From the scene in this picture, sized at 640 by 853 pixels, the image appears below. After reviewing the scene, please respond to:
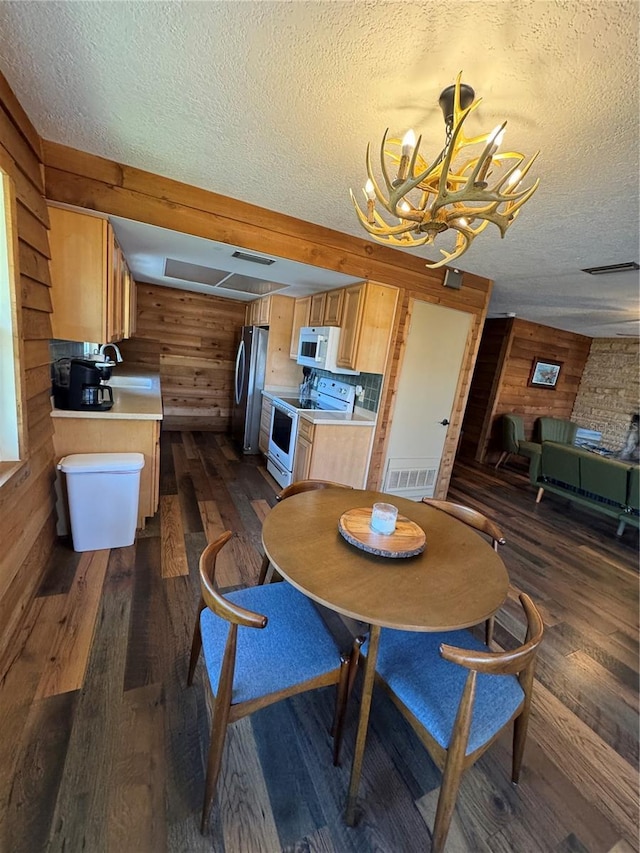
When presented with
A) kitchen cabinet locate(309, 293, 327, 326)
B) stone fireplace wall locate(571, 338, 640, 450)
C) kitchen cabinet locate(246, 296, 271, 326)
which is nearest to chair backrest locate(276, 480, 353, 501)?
kitchen cabinet locate(309, 293, 327, 326)

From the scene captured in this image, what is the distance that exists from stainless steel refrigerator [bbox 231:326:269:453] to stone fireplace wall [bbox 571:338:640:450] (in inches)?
237

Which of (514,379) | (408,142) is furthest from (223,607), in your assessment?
(514,379)

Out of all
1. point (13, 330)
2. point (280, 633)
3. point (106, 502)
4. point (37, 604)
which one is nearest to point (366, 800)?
point (280, 633)

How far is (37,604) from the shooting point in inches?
71.2

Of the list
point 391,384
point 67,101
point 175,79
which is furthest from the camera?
point 391,384

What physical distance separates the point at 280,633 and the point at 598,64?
215 cm

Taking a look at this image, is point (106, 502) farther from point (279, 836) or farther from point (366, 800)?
point (366, 800)

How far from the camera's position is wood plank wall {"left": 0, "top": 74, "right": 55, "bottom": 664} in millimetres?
1483

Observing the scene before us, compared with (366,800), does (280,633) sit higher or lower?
higher

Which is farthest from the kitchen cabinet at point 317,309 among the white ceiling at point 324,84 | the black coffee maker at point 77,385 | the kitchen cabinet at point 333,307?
the black coffee maker at point 77,385

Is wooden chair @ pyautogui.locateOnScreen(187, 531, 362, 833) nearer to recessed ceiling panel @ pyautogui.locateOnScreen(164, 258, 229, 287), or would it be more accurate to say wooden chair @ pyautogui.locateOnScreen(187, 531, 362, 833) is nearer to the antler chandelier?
the antler chandelier

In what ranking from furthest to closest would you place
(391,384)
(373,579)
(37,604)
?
(391,384) → (37,604) → (373,579)

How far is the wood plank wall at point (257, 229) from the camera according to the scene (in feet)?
6.39

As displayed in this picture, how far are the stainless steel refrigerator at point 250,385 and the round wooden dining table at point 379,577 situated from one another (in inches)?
125
